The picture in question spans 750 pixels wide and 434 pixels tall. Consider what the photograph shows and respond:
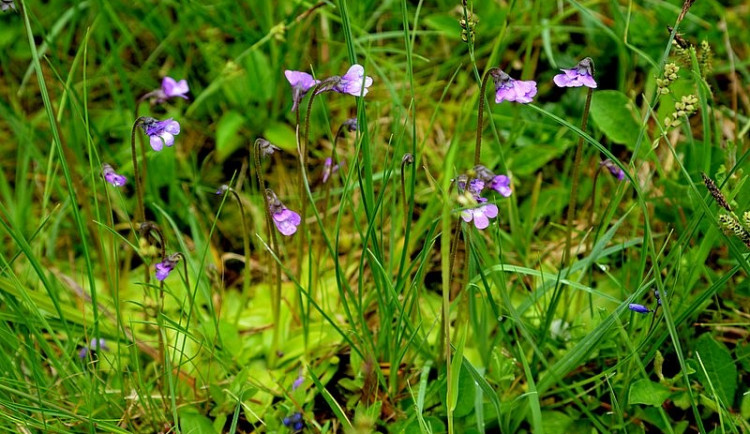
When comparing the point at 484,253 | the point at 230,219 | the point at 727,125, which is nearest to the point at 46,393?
the point at 230,219

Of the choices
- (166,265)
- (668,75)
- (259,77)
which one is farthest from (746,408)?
(259,77)

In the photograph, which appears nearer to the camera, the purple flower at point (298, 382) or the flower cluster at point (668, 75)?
the flower cluster at point (668, 75)

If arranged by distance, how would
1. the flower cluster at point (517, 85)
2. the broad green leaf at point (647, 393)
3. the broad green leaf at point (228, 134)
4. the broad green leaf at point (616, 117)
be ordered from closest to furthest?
Answer: the flower cluster at point (517, 85), the broad green leaf at point (647, 393), the broad green leaf at point (616, 117), the broad green leaf at point (228, 134)

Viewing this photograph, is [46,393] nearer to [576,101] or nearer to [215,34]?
[215,34]

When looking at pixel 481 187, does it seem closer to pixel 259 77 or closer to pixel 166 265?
pixel 166 265

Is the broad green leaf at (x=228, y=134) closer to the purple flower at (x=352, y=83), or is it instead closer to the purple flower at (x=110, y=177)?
the purple flower at (x=110, y=177)

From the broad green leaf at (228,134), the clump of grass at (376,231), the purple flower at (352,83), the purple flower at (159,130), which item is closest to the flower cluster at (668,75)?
the clump of grass at (376,231)

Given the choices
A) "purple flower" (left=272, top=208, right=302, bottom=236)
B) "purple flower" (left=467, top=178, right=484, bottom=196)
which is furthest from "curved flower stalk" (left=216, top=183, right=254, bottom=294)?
"purple flower" (left=467, top=178, right=484, bottom=196)
